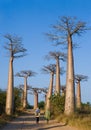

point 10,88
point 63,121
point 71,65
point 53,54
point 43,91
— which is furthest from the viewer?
point 43,91

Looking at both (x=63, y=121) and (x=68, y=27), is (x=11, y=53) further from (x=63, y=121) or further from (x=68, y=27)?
(x=63, y=121)

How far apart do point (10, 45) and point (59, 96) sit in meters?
6.74

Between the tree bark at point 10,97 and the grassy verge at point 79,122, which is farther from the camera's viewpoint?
the tree bark at point 10,97

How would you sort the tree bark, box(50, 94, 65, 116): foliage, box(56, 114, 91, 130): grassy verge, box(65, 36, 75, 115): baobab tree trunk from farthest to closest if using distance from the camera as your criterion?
the tree bark
box(50, 94, 65, 116): foliage
box(65, 36, 75, 115): baobab tree trunk
box(56, 114, 91, 130): grassy verge

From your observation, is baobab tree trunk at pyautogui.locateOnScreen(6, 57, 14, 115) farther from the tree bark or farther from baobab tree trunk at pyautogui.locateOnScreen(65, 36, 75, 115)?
baobab tree trunk at pyautogui.locateOnScreen(65, 36, 75, 115)

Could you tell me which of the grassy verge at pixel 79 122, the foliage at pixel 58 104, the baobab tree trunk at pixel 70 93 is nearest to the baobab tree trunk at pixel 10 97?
the foliage at pixel 58 104

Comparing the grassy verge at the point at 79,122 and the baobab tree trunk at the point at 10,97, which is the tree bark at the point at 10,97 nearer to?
the baobab tree trunk at the point at 10,97

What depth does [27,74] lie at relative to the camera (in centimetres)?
6209

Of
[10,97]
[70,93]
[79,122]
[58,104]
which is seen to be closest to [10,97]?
[10,97]

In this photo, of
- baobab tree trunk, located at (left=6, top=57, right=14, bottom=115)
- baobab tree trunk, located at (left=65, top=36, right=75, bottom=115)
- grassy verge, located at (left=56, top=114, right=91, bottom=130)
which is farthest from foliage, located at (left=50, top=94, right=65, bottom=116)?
grassy verge, located at (left=56, top=114, right=91, bottom=130)

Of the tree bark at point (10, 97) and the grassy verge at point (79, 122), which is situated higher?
the tree bark at point (10, 97)

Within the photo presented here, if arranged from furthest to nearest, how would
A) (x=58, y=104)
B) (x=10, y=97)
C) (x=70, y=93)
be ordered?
1. (x=10, y=97)
2. (x=58, y=104)
3. (x=70, y=93)

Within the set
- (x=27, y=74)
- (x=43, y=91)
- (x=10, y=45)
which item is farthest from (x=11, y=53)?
(x=43, y=91)

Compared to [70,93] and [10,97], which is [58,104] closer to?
[10,97]
